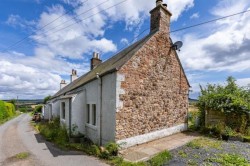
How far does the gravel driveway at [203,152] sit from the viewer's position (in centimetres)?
691

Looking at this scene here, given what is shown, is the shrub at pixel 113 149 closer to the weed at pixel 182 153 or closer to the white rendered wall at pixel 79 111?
the weed at pixel 182 153

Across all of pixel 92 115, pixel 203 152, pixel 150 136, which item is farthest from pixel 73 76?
pixel 203 152

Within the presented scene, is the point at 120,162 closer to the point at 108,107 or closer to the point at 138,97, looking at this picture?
the point at 108,107

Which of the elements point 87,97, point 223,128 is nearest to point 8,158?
point 87,97

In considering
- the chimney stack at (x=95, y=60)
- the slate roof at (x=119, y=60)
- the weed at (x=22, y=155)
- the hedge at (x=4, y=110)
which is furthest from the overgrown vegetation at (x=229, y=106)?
the hedge at (x=4, y=110)

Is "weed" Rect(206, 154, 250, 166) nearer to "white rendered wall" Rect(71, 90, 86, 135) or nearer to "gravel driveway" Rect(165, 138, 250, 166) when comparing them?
"gravel driveway" Rect(165, 138, 250, 166)

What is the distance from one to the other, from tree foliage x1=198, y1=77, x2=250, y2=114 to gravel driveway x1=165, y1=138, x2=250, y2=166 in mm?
2700

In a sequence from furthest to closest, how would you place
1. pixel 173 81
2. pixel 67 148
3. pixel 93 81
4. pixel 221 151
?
pixel 173 81, pixel 93 81, pixel 67 148, pixel 221 151

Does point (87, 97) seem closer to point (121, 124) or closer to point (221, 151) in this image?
point (121, 124)

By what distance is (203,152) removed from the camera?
7.98 metres

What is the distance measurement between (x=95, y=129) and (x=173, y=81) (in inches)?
235

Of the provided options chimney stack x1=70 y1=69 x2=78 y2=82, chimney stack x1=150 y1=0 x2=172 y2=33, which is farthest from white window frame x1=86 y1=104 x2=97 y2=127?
chimney stack x1=70 y1=69 x2=78 y2=82

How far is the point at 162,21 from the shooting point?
1154 cm

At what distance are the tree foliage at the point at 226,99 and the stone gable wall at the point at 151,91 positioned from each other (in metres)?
1.72
